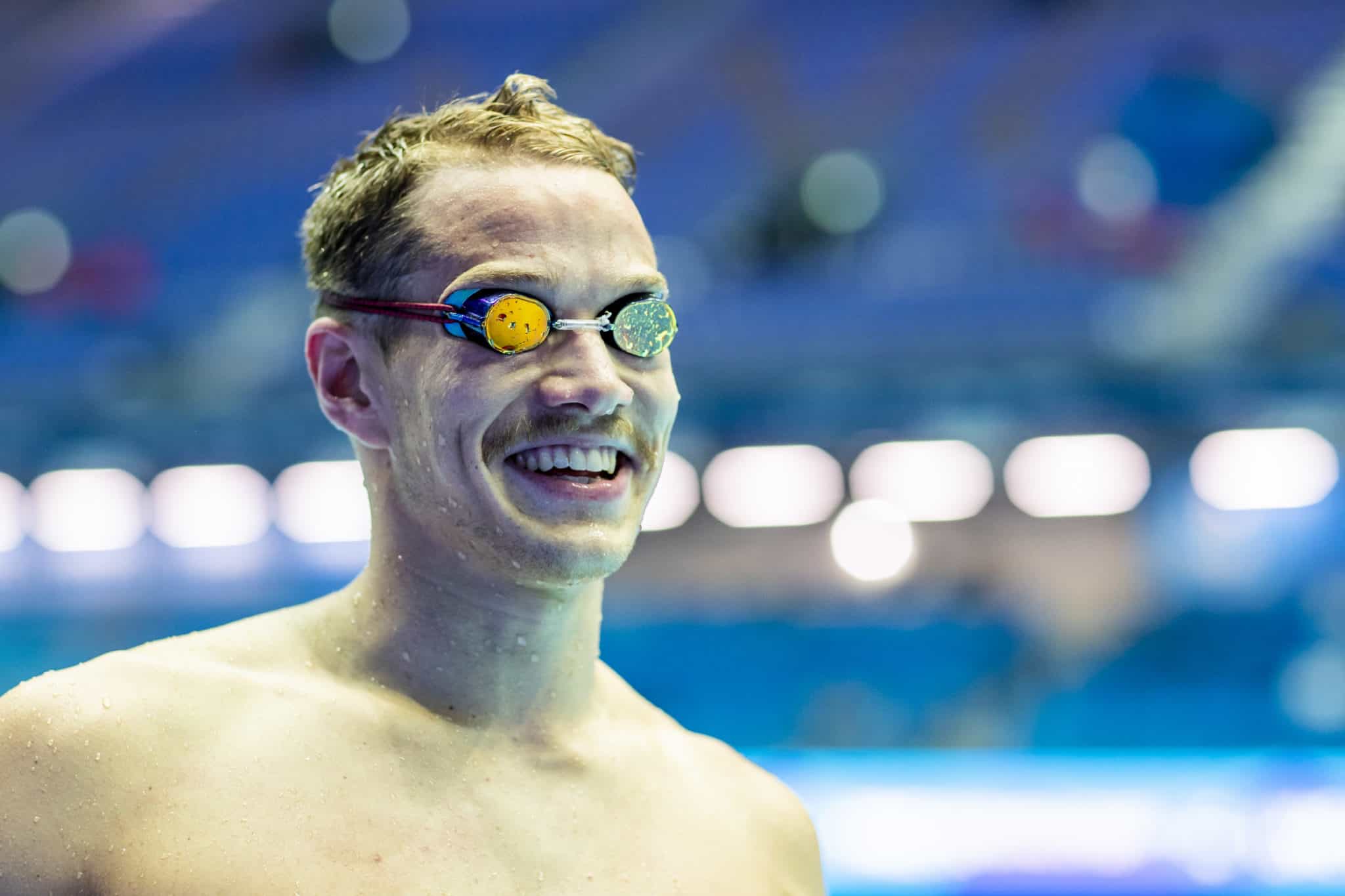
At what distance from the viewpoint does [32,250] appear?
8.79m

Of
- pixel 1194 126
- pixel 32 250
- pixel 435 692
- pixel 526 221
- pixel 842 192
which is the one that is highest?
pixel 1194 126

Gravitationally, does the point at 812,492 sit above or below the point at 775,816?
above

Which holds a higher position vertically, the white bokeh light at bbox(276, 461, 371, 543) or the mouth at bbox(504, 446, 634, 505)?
the white bokeh light at bbox(276, 461, 371, 543)

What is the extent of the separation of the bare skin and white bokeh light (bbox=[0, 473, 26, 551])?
26.0 feet

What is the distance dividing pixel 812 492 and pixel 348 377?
7.91 metres

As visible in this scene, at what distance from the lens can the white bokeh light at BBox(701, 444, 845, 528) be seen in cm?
937

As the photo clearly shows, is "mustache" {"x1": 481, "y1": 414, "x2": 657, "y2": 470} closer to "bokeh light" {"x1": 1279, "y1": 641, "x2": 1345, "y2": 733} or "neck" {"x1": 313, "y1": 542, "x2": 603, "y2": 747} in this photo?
"neck" {"x1": 313, "y1": 542, "x2": 603, "y2": 747}

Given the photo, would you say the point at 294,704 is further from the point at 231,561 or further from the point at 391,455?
the point at 231,561

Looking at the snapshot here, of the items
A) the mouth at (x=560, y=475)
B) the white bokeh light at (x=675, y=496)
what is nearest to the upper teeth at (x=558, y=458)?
the mouth at (x=560, y=475)

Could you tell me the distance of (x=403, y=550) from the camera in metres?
1.69

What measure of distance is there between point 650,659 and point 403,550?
327 inches

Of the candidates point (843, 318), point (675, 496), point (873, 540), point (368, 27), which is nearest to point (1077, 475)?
point (873, 540)

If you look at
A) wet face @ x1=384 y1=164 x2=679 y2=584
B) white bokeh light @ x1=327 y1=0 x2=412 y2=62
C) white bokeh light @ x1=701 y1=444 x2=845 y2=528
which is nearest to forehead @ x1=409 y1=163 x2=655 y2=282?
wet face @ x1=384 y1=164 x2=679 y2=584

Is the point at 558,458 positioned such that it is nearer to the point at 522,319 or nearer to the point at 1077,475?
the point at 522,319
